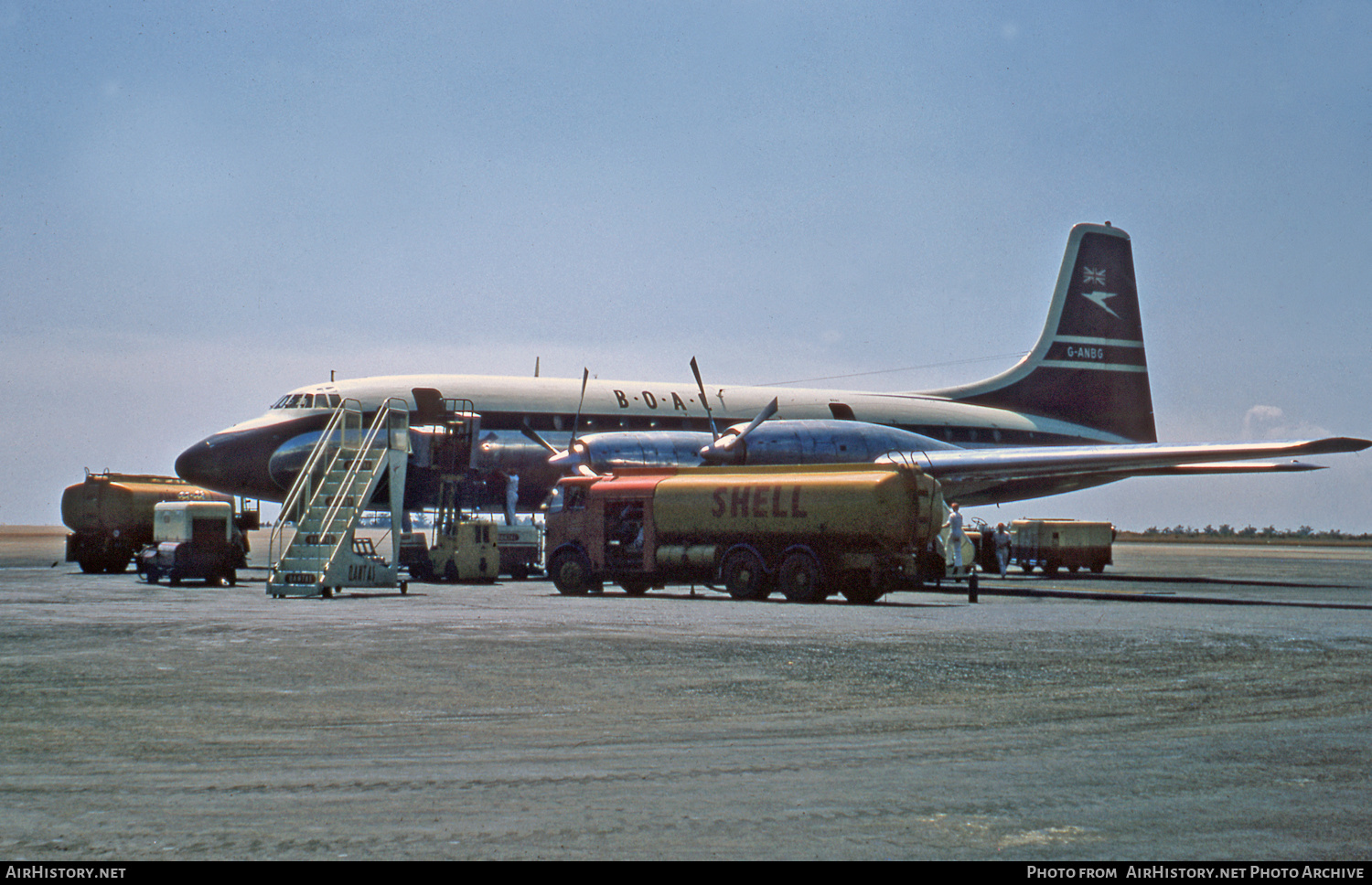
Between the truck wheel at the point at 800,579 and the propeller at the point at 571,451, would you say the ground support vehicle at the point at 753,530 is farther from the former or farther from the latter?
the propeller at the point at 571,451

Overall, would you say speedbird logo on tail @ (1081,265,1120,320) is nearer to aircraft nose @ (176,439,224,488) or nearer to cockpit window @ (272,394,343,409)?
cockpit window @ (272,394,343,409)

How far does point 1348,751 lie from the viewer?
855cm

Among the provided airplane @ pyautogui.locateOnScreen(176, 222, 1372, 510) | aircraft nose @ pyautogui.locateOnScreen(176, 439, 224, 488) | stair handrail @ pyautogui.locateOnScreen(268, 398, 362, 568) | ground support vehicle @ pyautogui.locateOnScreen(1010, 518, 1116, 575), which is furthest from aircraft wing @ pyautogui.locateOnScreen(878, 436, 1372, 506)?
aircraft nose @ pyautogui.locateOnScreen(176, 439, 224, 488)

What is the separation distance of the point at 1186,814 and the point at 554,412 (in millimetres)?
33056

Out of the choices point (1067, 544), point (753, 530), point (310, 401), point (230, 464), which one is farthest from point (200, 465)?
point (1067, 544)

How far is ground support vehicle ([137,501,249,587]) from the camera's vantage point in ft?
99.6

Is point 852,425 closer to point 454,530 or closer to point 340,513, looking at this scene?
point 454,530

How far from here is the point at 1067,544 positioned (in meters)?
42.6

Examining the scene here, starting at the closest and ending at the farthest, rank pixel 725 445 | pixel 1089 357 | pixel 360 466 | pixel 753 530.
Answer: pixel 753 530
pixel 360 466
pixel 725 445
pixel 1089 357

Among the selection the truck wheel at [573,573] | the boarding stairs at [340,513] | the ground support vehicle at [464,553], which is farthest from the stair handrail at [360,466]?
the truck wheel at [573,573]

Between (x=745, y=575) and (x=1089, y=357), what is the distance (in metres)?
31.1

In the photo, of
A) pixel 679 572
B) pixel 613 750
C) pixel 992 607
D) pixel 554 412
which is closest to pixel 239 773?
pixel 613 750

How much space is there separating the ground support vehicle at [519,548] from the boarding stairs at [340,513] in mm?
5428

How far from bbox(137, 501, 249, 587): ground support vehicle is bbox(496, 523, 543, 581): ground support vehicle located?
8.08 m
